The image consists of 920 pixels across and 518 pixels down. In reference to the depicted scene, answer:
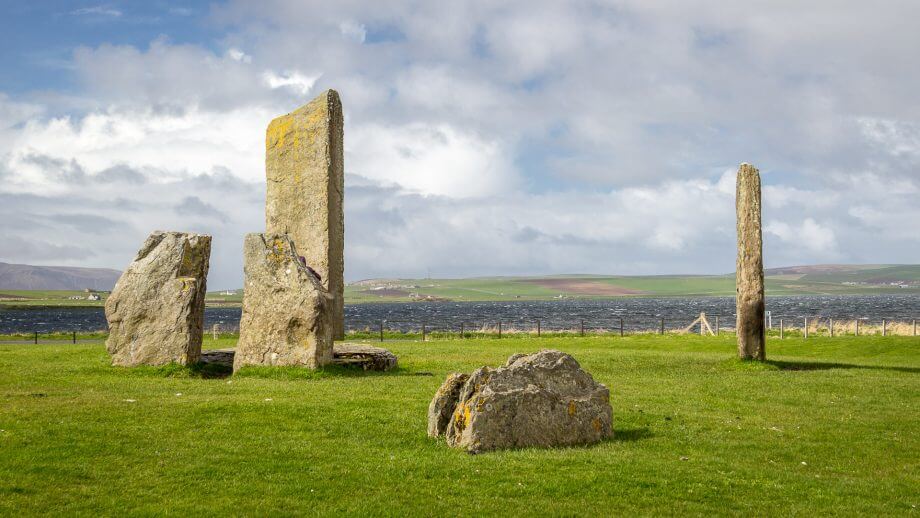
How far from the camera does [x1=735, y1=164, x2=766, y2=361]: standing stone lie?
27781mm

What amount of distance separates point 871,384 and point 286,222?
67.1ft

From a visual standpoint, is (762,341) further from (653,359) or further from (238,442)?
(238,442)

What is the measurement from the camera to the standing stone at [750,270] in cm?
2778

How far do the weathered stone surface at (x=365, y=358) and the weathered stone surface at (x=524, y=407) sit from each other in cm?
961

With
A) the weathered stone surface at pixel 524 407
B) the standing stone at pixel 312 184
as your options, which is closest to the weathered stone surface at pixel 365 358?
the standing stone at pixel 312 184

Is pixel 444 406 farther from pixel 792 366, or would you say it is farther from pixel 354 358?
pixel 792 366

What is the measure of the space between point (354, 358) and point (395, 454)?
11.1 m

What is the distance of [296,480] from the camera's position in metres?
10.9

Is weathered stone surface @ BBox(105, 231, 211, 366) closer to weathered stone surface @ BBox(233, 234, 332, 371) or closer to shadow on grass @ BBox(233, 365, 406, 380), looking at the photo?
weathered stone surface @ BBox(233, 234, 332, 371)

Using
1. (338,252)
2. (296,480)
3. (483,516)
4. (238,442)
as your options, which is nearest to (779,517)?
(483,516)

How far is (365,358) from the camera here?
23500 mm

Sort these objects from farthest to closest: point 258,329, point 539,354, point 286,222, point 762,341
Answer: point 286,222
point 762,341
point 258,329
point 539,354

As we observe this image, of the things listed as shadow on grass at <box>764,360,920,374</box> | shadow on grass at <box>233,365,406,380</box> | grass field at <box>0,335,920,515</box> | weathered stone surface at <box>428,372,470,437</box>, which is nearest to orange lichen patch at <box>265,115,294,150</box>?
shadow on grass at <box>233,365,406,380</box>

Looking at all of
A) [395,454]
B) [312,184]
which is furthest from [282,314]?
[312,184]
